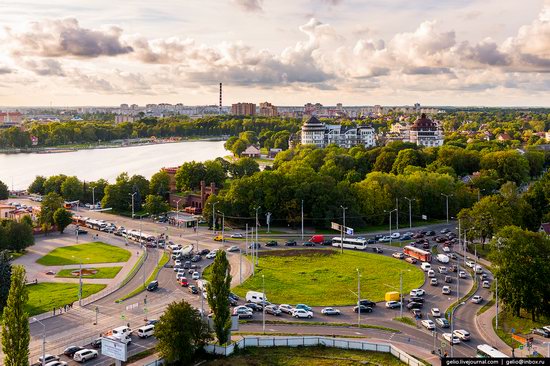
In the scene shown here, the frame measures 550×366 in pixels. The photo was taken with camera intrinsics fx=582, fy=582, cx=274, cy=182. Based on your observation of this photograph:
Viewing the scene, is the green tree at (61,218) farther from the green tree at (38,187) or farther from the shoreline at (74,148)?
the shoreline at (74,148)

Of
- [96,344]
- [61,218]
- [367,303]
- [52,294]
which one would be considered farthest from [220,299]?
[61,218]

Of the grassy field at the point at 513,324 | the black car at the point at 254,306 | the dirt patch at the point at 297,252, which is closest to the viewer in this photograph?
the grassy field at the point at 513,324

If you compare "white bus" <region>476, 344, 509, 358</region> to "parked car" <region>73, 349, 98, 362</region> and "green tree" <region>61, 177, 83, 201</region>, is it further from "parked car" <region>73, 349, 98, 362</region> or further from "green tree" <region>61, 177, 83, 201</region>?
"green tree" <region>61, 177, 83, 201</region>

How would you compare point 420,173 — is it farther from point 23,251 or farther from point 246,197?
point 23,251

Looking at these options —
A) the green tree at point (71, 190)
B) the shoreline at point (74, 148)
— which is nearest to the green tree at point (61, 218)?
the green tree at point (71, 190)

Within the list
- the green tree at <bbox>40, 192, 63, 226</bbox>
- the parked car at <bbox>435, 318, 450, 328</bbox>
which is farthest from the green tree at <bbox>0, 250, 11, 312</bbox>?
the parked car at <bbox>435, 318, 450, 328</bbox>

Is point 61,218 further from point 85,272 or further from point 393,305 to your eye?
point 393,305
